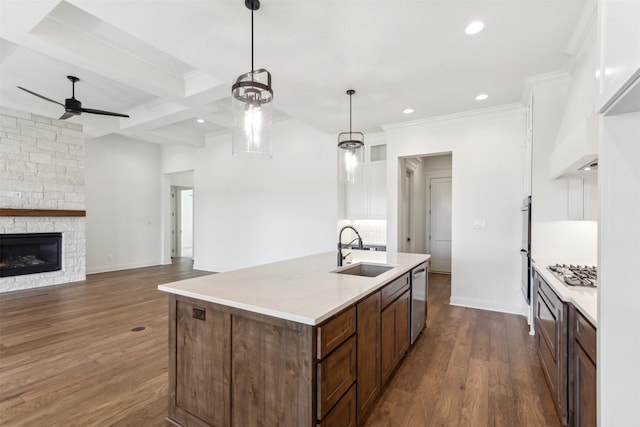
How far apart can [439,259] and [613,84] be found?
6397mm

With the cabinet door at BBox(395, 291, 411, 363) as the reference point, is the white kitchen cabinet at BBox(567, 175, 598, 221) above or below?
above

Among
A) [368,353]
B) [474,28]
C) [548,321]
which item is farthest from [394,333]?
[474,28]

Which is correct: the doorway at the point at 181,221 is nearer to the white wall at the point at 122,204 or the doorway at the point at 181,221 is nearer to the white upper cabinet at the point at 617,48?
the white wall at the point at 122,204

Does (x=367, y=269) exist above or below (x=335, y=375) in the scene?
above

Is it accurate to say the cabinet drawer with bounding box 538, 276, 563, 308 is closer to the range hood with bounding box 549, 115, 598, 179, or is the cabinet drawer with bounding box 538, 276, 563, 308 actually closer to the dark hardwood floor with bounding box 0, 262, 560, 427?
the dark hardwood floor with bounding box 0, 262, 560, 427

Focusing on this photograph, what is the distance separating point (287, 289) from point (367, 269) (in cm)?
127

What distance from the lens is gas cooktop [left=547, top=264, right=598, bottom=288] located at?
1.94 meters

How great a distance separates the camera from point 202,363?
1.73 metres

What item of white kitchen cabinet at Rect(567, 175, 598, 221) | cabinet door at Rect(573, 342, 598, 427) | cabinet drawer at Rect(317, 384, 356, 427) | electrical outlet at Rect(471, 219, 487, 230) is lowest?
cabinet drawer at Rect(317, 384, 356, 427)

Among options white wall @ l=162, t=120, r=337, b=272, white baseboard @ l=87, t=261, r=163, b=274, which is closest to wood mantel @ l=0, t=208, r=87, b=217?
white baseboard @ l=87, t=261, r=163, b=274

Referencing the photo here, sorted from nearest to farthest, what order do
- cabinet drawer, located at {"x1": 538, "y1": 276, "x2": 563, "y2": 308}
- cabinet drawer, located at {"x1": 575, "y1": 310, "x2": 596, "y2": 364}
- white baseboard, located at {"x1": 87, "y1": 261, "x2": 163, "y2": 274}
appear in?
cabinet drawer, located at {"x1": 575, "y1": 310, "x2": 596, "y2": 364} < cabinet drawer, located at {"x1": 538, "y1": 276, "x2": 563, "y2": 308} < white baseboard, located at {"x1": 87, "y1": 261, "x2": 163, "y2": 274}

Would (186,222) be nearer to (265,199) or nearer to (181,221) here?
(181,221)

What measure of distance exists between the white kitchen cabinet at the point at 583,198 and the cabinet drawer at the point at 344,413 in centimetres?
251

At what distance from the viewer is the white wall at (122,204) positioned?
22.0ft
